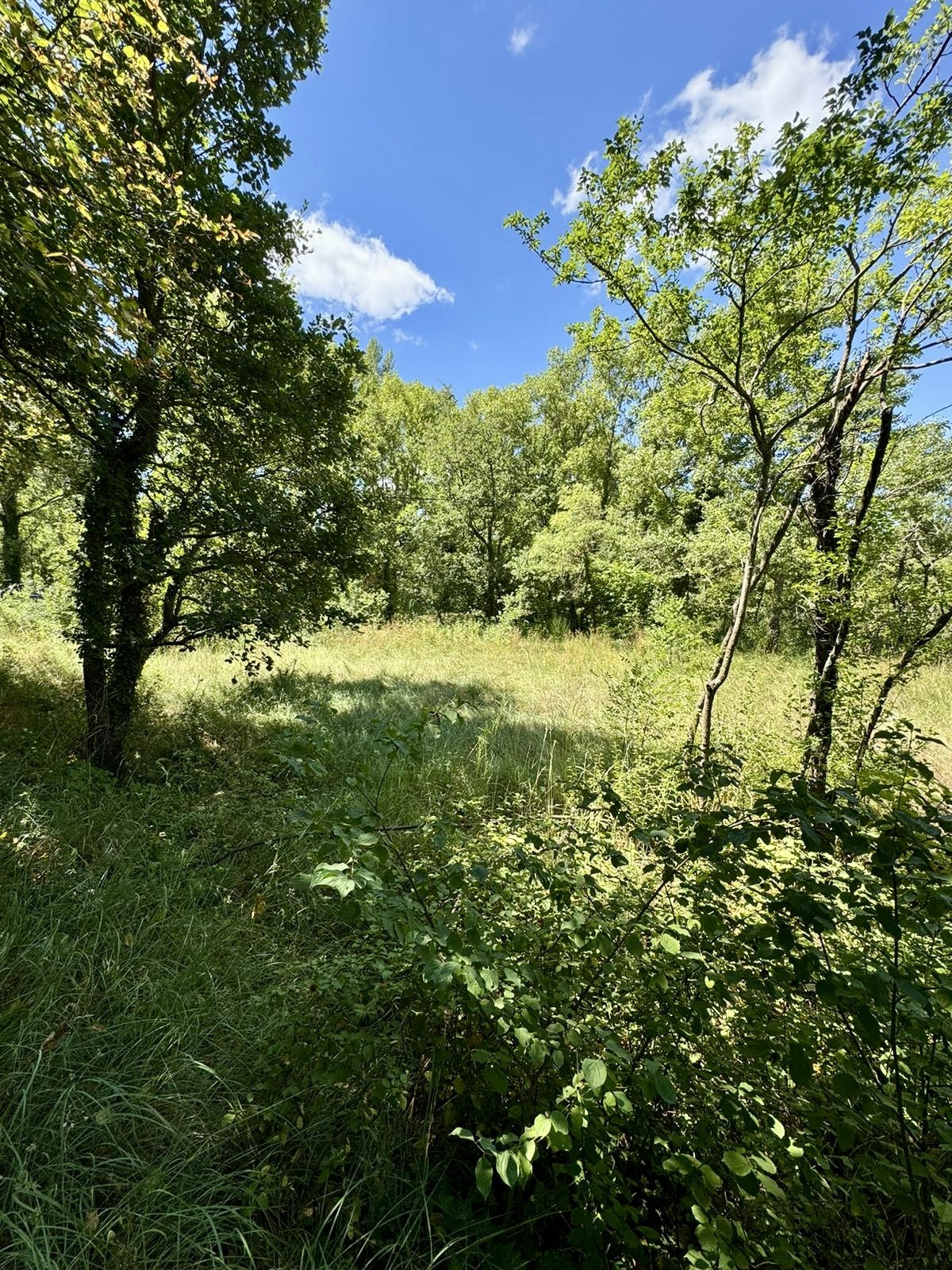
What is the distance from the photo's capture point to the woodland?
1285 mm

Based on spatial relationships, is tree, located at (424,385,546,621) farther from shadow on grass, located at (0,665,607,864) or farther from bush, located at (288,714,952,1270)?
bush, located at (288,714,952,1270)

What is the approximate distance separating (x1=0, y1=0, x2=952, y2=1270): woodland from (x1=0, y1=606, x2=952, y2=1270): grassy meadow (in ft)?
0.07

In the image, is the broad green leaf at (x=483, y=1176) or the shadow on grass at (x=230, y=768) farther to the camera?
the shadow on grass at (x=230, y=768)

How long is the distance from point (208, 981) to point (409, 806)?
1731 mm

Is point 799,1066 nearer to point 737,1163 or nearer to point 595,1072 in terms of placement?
point 737,1163

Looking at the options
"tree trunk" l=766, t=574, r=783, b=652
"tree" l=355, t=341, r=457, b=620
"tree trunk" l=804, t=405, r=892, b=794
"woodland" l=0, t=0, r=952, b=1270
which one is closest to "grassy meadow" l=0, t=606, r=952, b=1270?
"woodland" l=0, t=0, r=952, b=1270

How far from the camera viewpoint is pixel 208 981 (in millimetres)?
2078

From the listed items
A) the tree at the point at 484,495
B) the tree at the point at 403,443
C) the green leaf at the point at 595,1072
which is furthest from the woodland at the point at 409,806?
the tree at the point at 403,443

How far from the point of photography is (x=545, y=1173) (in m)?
1.58

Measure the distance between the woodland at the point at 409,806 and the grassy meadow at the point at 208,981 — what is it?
0.07ft

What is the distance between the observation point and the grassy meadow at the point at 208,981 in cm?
130

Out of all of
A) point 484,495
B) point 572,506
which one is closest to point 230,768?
point 572,506

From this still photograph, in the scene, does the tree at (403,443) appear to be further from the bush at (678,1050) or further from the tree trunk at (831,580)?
the bush at (678,1050)

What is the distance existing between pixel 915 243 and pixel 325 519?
15.3 ft
